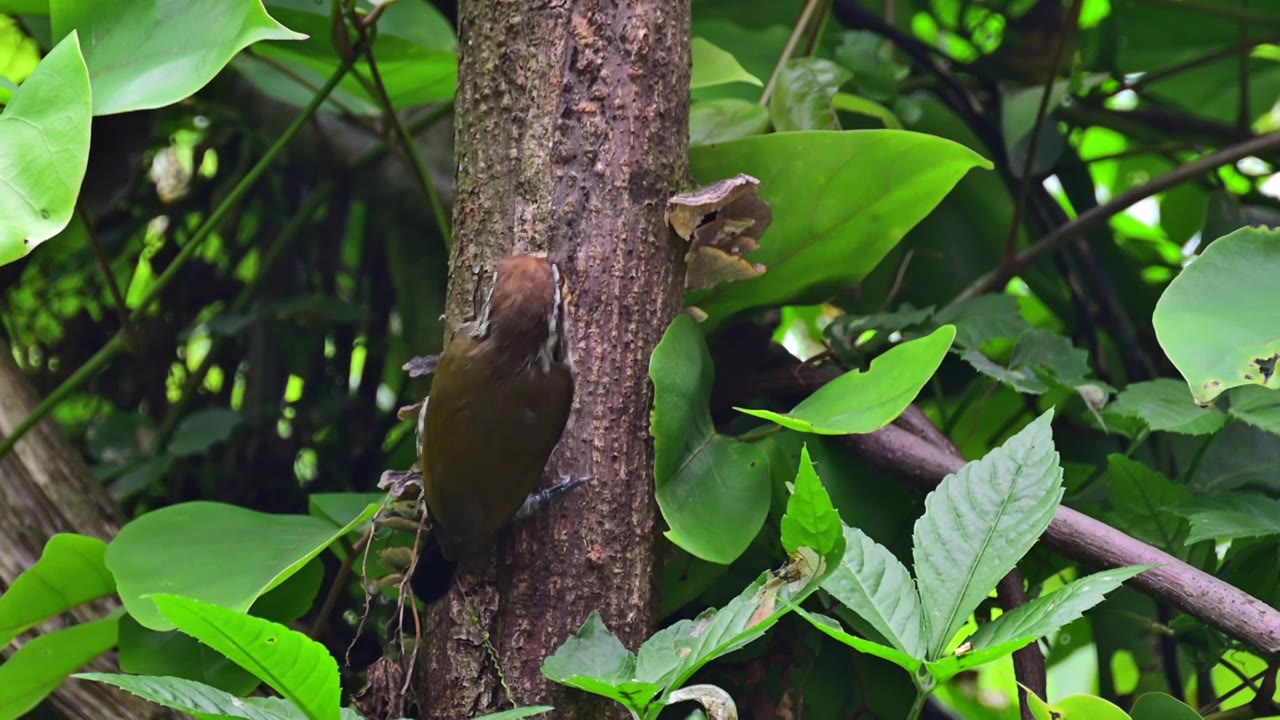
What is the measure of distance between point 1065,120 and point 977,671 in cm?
83

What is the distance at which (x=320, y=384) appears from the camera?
5.23 ft

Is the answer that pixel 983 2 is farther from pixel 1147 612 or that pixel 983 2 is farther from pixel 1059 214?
pixel 1147 612

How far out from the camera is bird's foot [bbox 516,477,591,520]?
2.77 ft

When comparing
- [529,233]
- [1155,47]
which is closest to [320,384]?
[529,233]

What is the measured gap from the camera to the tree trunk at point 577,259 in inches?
33.2

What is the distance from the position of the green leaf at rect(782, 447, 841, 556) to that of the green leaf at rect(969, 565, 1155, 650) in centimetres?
12

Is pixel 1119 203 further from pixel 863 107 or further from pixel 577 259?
pixel 577 259

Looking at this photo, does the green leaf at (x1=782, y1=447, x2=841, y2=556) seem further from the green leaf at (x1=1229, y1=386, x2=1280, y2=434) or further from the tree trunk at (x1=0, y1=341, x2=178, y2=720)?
the tree trunk at (x1=0, y1=341, x2=178, y2=720)

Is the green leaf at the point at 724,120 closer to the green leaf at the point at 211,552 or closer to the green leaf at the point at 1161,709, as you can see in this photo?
the green leaf at the point at 211,552

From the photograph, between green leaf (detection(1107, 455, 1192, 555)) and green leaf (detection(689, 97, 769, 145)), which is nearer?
green leaf (detection(1107, 455, 1192, 555))

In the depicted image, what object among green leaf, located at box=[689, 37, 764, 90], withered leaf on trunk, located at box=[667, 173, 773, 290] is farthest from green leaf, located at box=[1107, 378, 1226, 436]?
green leaf, located at box=[689, 37, 764, 90]

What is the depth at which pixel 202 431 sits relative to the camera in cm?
141

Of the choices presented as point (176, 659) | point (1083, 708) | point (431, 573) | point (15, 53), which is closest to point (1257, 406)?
point (1083, 708)

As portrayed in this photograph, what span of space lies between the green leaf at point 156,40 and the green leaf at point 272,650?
41cm
